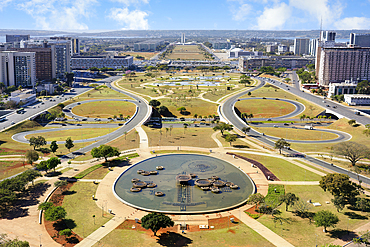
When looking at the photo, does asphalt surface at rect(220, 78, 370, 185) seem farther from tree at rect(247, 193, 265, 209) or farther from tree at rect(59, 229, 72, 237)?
tree at rect(59, 229, 72, 237)

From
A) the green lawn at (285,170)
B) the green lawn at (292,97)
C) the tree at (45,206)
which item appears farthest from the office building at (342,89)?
the tree at (45,206)

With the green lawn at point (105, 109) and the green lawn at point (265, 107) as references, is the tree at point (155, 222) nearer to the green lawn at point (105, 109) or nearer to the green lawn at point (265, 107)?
the green lawn at point (105, 109)

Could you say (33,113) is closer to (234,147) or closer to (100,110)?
(100,110)

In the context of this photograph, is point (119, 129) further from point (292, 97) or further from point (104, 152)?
point (292, 97)

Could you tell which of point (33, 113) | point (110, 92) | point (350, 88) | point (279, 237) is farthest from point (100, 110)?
point (350, 88)

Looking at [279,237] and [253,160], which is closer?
[279,237]

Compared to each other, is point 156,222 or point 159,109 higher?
point 159,109

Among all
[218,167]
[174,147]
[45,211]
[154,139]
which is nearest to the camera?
[45,211]
